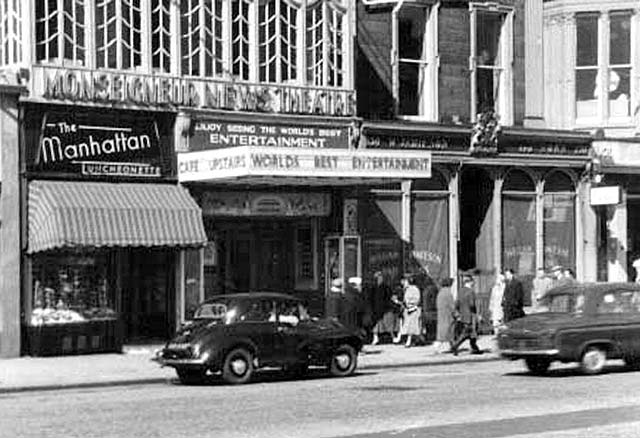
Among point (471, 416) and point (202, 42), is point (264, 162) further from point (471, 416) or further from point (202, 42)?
point (471, 416)

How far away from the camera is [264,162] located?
26.0 meters

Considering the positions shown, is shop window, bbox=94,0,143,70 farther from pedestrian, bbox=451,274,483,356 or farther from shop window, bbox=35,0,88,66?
pedestrian, bbox=451,274,483,356

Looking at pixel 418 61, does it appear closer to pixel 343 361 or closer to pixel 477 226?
pixel 477 226

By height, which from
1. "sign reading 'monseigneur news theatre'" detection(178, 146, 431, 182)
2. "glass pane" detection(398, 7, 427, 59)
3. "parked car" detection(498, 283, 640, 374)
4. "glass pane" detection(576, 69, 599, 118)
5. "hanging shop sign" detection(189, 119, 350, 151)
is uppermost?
"glass pane" detection(398, 7, 427, 59)

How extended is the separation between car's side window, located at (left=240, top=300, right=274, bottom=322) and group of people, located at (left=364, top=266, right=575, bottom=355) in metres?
6.51

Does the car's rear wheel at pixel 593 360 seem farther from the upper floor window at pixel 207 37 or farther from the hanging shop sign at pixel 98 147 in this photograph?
the upper floor window at pixel 207 37

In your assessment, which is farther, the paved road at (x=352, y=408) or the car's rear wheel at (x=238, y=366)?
the car's rear wheel at (x=238, y=366)

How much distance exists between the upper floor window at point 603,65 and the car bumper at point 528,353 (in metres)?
14.6

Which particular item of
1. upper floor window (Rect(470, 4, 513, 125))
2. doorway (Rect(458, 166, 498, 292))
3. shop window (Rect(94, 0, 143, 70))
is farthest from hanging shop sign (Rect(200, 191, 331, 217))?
upper floor window (Rect(470, 4, 513, 125))

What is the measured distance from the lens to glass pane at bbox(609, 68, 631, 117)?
3478 cm

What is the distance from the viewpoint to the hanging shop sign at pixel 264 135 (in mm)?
28044

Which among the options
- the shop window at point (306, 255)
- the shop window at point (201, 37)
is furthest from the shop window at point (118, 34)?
the shop window at point (306, 255)

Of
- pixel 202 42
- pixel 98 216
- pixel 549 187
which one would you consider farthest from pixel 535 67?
pixel 98 216

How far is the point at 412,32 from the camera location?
32719 mm
